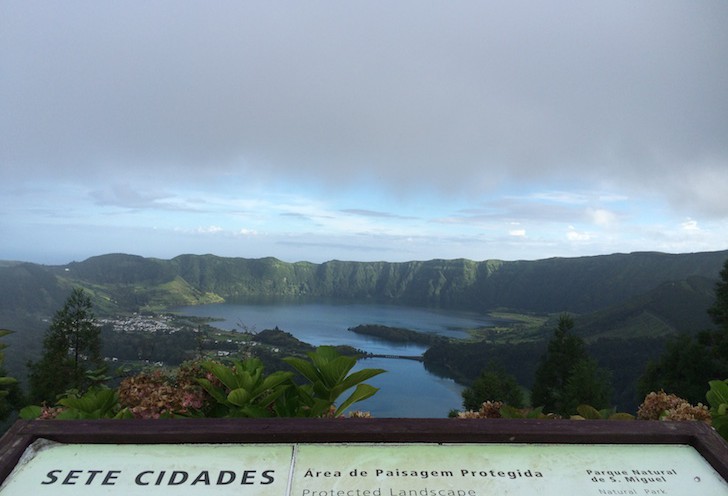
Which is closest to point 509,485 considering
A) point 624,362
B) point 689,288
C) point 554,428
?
point 554,428

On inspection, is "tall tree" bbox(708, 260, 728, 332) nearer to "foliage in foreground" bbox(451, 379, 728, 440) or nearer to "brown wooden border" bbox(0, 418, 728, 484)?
"foliage in foreground" bbox(451, 379, 728, 440)

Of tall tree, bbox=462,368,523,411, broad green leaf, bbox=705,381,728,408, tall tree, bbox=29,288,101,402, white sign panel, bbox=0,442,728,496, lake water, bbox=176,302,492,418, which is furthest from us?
lake water, bbox=176,302,492,418

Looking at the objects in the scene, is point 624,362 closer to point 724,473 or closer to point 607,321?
point 607,321

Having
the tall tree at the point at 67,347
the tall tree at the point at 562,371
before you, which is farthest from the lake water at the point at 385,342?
the tall tree at the point at 562,371

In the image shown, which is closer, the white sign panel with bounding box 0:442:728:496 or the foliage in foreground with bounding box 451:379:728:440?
the white sign panel with bounding box 0:442:728:496

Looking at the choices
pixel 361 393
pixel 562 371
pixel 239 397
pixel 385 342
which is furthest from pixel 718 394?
pixel 385 342

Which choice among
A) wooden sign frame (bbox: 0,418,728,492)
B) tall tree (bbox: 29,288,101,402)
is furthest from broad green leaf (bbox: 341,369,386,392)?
tall tree (bbox: 29,288,101,402)

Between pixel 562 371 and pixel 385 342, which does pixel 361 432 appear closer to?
pixel 562 371
